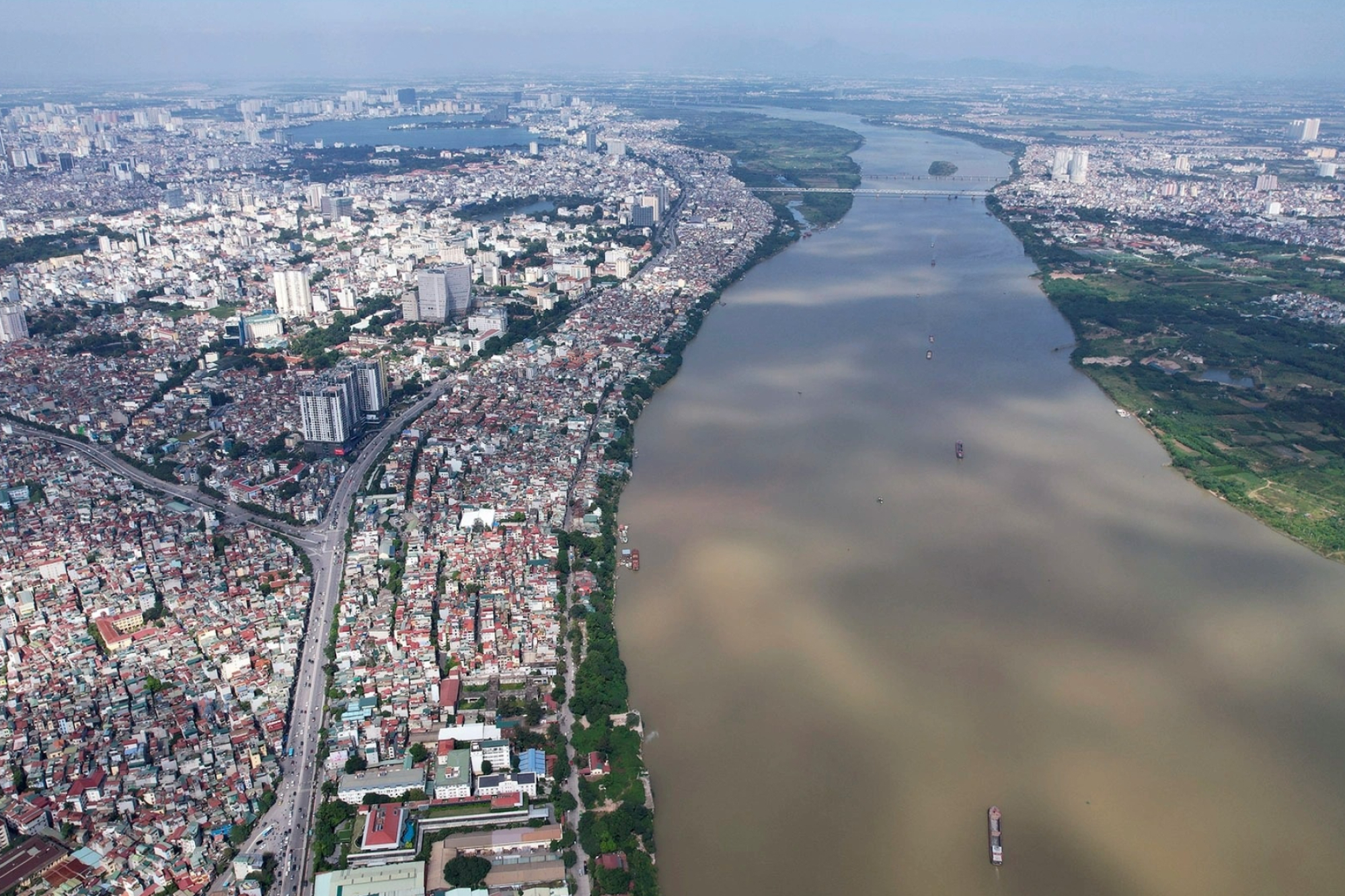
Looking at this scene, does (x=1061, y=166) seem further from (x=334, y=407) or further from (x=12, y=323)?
(x=12, y=323)

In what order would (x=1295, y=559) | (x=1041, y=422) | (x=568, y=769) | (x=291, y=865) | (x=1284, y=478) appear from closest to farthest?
(x=291, y=865)
(x=568, y=769)
(x=1295, y=559)
(x=1284, y=478)
(x=1041, y=422)

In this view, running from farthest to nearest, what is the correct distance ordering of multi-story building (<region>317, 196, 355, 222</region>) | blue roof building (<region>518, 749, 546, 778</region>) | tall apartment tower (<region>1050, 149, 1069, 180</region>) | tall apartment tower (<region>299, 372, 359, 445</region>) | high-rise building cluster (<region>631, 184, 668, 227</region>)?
1. tall apartment tower (<region>1050, 149, 1069, 180</region>)
2. multi-story building (<region>317, 196, 355, 222</region>)
3. high-rise building cluster (<region>631, 184, 668, 227</region>)
4. tall apartment tower (<region>299, 372, 359, 445</region>)
5. blue roof building (<region>518, 749, 546, 778</region>)

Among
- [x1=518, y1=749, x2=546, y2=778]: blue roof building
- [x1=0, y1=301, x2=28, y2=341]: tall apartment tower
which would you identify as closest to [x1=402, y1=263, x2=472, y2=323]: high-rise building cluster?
[x1=0, y1=301, x2=28, y2=341]: tall apartment tower

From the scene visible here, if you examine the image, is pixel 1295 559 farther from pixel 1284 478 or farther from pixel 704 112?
pixel 704 112

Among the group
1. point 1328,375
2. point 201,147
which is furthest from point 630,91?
point 1328,375

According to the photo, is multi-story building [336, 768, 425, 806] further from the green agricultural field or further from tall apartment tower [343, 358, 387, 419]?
the green agricultural field

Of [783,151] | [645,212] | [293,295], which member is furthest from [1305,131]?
[293,295]

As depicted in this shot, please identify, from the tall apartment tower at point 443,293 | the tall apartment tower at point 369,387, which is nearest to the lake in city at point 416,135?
the tall apartment tower at point 443,293
